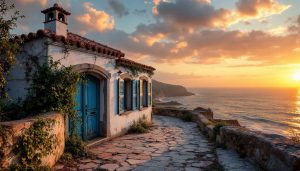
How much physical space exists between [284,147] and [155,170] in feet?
8.83

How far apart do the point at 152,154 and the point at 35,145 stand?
3456mm

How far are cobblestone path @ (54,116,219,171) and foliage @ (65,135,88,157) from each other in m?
0.33

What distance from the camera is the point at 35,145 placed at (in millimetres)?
4285

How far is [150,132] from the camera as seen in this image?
10430mm

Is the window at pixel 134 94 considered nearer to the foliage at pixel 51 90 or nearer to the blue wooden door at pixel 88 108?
the blue wooden door at pixel 88 108

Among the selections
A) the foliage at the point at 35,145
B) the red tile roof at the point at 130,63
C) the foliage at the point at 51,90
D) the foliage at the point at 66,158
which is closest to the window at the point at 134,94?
the red tile roof at the point at 130,63

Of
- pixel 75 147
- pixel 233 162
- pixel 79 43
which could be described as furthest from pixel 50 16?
pixel 233 162

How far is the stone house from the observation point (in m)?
6.25

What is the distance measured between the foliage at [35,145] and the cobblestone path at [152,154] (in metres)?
0.82

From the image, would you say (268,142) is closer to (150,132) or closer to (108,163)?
(108,163)

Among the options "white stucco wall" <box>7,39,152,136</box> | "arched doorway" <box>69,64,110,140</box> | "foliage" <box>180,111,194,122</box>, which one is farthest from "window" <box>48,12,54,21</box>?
"foliage" <box>180,111,194,122</box>

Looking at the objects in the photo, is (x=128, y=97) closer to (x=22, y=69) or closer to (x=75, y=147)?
(x=75, y=147)

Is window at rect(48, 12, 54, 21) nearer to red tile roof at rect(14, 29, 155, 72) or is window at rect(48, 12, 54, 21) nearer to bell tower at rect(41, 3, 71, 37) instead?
bell tower at rect(41, 3, 71, 37)

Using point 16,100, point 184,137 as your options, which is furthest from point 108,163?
point 184,137
